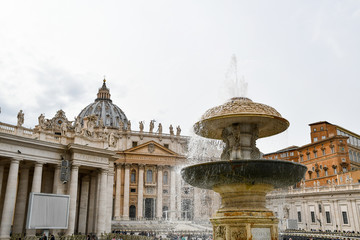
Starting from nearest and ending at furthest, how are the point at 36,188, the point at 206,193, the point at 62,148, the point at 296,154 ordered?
the point at 36,188, the point at 62,148, the point at 206,193, the point at 296,154

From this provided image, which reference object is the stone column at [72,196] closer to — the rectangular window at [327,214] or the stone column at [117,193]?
the rectangular window at [327,214]

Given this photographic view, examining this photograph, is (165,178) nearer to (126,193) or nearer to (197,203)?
(197,203)

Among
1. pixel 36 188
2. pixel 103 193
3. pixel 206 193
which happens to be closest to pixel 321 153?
pixel 206 193

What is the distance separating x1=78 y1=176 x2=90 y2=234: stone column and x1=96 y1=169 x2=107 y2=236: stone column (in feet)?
8.99

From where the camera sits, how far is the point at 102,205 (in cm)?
2586

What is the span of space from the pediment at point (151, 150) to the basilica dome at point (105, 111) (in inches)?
1076

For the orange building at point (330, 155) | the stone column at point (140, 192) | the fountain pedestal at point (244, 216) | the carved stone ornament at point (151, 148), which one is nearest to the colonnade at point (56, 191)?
the fountain pedestal at point (244, 216)

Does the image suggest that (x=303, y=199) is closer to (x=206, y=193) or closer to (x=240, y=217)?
(x=206, y=193)

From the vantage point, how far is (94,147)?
85.3 feet

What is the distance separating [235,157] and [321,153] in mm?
48361

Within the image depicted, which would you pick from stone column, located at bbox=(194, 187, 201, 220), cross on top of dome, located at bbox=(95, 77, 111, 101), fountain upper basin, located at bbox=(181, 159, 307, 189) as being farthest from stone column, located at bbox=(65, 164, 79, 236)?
cross on top of dome, located at bbox=(95, 77, 111, 101)

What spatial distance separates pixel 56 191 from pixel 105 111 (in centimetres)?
7003

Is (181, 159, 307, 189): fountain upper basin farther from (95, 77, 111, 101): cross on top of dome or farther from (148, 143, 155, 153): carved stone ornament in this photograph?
(95, 77, 111, 101): cross on top of dome

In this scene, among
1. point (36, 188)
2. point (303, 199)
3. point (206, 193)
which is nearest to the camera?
point (36, 188)
